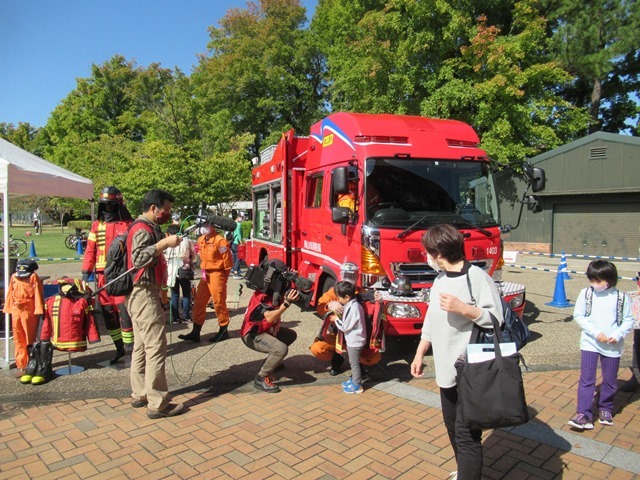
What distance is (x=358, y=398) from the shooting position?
15.4 ft

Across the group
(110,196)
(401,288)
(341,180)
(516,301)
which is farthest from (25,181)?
(516,301)

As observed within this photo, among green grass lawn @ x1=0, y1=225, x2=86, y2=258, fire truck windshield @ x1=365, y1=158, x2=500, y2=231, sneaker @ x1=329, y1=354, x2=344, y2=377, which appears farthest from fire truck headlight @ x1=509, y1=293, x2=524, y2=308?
green grass lawn @ x1=0, y1=225, x2=86, y2=258

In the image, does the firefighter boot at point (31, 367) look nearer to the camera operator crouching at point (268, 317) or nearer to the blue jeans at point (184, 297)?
the camera operator crouching at point (268, 317)

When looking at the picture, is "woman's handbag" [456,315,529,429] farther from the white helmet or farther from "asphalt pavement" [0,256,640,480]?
the white helmet

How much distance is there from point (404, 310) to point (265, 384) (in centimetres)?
176

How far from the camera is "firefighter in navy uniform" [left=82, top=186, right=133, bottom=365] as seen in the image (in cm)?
556

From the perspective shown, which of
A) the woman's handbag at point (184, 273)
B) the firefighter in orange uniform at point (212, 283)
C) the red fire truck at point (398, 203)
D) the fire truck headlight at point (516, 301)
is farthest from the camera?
the woman's handbag at point (184, 273)

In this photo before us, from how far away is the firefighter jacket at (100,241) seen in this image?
5746 millimetres

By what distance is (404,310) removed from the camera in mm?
5391

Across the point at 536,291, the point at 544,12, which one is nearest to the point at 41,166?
the point at 536,291

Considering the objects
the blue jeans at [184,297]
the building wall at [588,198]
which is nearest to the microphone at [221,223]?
the blue jeans at [184,297]

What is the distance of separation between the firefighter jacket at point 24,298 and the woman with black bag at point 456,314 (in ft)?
14.7

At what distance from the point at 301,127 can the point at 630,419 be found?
2901 centimetres

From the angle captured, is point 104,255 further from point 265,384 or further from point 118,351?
point 265,384
